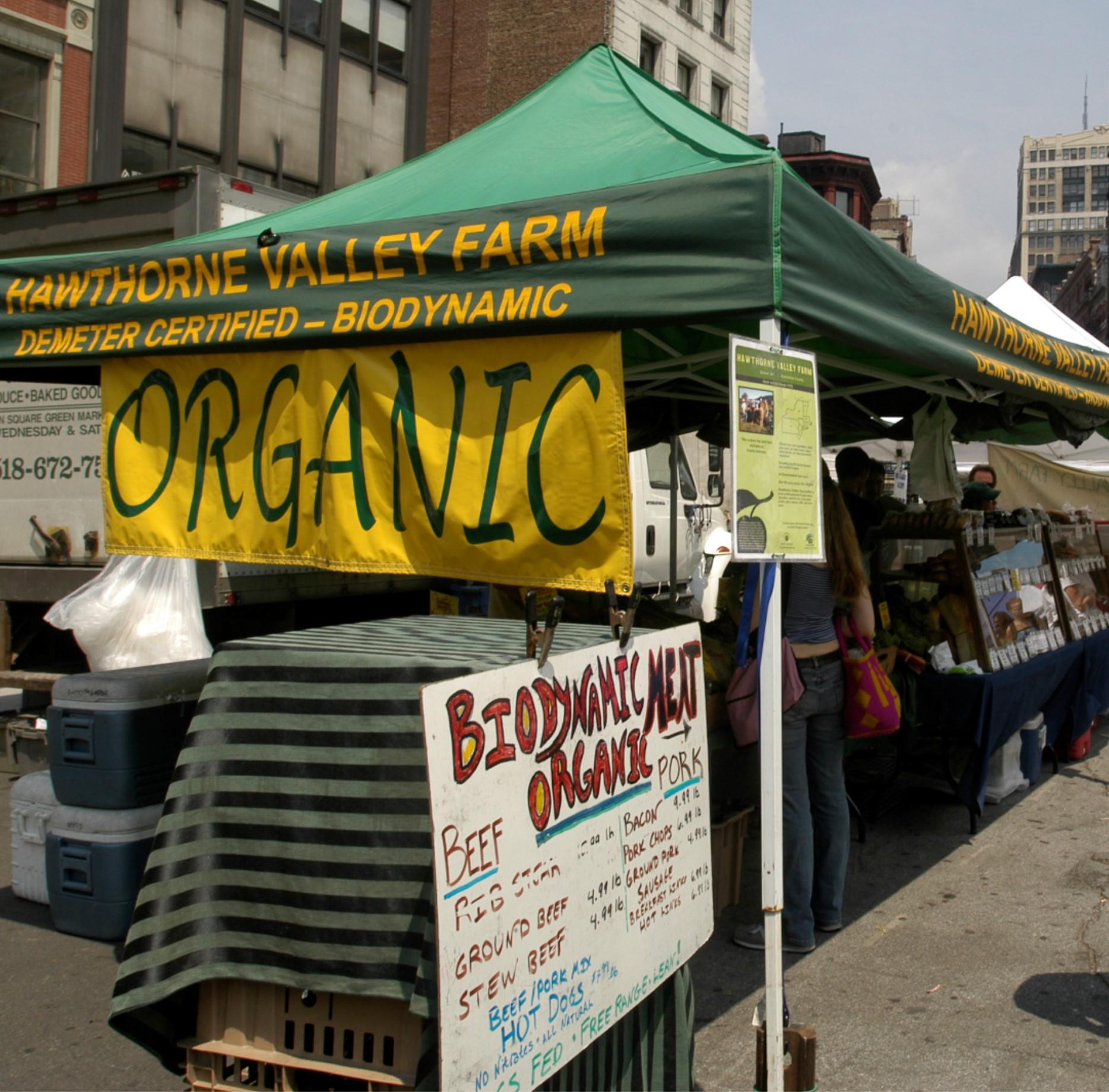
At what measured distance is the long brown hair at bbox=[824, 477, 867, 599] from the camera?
A: 4.42 meters

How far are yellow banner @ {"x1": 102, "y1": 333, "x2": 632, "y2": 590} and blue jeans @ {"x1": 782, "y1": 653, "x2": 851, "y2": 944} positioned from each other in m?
1.32

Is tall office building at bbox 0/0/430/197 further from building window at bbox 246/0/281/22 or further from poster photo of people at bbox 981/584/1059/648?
poster photo of people at bbox 981/584/1059/648

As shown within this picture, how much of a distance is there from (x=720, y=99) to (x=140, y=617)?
120ft

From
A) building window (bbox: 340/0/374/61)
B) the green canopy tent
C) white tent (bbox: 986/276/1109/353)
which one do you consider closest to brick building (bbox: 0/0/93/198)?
building window (bbox: 340/0/374/61)

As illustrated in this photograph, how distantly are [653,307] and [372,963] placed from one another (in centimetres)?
185

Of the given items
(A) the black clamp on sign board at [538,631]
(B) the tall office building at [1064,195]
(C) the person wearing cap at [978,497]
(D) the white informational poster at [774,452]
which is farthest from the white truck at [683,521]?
(B) the tall office building at [1064,195]

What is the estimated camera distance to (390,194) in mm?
4324

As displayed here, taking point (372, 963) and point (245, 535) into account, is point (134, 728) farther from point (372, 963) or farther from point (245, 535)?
point (372, 963)

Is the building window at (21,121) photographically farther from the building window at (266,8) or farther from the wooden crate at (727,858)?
the wooden crate at (727,858)

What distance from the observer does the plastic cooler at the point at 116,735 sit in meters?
4.23

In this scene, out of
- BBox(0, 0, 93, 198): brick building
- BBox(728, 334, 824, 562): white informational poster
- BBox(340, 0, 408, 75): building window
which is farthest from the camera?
BBox(340, 0, 408, 75): building window

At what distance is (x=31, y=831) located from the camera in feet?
15.7

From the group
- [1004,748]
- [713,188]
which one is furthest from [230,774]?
[1004,748]

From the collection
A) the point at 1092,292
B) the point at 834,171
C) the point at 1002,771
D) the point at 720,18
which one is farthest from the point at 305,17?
the point at 1092,292
